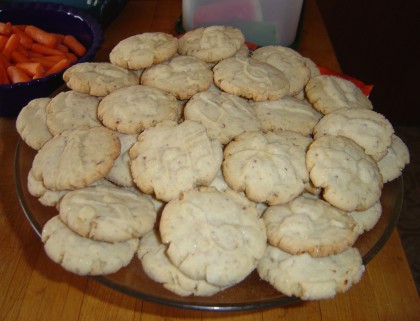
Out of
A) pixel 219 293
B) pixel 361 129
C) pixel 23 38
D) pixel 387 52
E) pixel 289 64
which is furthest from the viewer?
pixel 387 52

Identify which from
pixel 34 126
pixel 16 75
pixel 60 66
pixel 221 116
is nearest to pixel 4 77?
pixel 16 75

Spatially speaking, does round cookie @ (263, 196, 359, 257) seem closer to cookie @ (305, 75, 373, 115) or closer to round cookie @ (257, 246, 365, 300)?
round cookie @ (257, 246, 365, 300)

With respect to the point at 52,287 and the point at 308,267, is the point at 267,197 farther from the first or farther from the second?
the point at 52,287

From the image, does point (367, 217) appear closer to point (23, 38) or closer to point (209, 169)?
point (209, 169)

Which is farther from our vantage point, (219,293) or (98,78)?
(98,78)

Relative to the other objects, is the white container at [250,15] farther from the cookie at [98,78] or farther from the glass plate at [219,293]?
the glass plate at [219,293]

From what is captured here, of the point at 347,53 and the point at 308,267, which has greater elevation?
the point at 308,267

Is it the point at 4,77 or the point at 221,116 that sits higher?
the point at 221,116

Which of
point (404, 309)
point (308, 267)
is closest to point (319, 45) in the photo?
point (404, 309)
